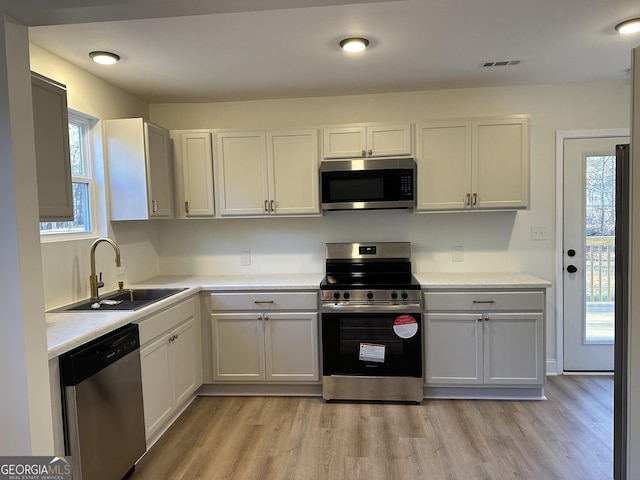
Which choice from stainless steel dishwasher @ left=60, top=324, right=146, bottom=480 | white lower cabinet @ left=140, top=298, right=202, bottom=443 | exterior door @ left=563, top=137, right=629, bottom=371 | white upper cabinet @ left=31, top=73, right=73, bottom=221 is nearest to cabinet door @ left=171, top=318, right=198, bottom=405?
white lower cabinet @ left=140, top=298, right=202, bottom=443

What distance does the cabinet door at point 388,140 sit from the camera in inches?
124

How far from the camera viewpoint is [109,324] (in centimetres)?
198

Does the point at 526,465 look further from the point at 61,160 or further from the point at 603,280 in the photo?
the point at 61,160

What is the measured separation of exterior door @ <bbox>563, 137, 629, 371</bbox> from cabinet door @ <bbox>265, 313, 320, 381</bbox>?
86.9 inches

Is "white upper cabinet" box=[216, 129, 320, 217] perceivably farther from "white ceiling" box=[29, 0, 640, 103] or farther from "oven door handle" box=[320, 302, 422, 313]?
"oven door handle" box=[320, 302, 422, 313]

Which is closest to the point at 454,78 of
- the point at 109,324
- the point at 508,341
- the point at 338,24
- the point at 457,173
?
the point at 457,173

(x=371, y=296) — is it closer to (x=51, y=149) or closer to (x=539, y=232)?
(x=539, y=232)

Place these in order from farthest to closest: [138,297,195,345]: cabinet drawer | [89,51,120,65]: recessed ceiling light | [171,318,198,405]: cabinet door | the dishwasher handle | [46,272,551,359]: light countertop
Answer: [171,318,198,405]: cabinet door, [89,51,120,65]: recessed ceiling light, [138,297,195,345]: cabinet drawer, [46,272,551,359]: light countertop, the dishwasher handle

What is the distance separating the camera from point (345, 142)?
3.21 meters

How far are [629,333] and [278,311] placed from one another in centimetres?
215

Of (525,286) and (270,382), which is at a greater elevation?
(525,286)

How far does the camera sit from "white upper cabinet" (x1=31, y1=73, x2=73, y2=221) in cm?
178

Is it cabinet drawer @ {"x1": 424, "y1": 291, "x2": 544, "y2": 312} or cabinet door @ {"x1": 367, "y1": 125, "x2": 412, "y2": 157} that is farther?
cabinet door @ {"x1": 367, "y1": 125, "x2": 412, "y2": 157}

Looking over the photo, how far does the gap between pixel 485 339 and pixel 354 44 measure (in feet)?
7.35
